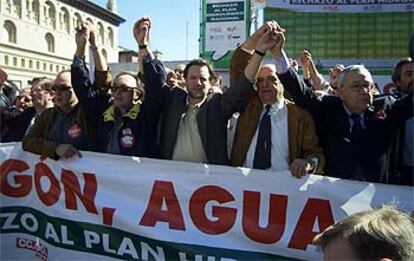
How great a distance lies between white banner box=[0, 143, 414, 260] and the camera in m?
3.26

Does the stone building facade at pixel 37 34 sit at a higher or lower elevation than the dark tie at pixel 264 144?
higher

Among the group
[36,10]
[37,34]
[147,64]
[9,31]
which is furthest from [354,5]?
[36,10]

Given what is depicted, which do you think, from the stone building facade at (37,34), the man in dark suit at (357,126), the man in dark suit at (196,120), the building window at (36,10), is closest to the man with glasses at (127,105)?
the man in dark suit at (196,120)

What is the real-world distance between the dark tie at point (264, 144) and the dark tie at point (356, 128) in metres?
0.50

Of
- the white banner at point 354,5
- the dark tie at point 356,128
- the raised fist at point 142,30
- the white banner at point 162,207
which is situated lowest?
the white banner at point 162,207

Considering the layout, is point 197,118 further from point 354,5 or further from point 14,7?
point 14,7

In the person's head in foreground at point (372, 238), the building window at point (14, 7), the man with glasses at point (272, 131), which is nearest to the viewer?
the person's head in foreground at point (372, 238)

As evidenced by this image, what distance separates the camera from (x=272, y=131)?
3.40 m

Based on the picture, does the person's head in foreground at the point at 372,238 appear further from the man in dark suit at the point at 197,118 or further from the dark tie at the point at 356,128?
the man in dark suit at the point at 197,118

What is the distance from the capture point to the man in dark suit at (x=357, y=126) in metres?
3.27

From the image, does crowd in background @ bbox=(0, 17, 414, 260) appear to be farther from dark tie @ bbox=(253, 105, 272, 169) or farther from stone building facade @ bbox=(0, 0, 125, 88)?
stone building facade @ bbox=(0, 0, 125, 88)

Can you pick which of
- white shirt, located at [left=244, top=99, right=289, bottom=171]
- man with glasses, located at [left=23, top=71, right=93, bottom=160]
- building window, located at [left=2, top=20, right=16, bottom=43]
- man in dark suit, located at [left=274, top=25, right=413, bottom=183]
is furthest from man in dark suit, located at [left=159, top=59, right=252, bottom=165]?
building window, located at [left=2, top=20, right=16, bottom=43]

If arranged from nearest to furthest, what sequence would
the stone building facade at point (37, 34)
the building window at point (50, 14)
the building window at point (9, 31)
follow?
the stone building facade at point (37, 34) < the building window at point (9, 31) < the building window at point (50, 14)

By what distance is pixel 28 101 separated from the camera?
17.2 feet
